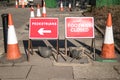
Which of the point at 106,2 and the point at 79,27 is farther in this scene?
the point at 106,2

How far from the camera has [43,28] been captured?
7.85 m

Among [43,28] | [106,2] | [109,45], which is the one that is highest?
[106,2]

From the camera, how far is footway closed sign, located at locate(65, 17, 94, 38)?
7.88 meters

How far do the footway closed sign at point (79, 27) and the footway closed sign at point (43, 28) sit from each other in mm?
343

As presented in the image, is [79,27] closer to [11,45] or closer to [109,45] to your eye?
[109,45]

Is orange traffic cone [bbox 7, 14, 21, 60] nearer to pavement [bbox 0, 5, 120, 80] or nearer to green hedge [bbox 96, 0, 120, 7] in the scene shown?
pavement [bbox 0, 5, 120, 80]

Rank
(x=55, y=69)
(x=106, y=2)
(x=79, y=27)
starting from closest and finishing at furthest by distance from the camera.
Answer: (x=55, y=69) < (x=79, y=27) < (x=106, y=2)

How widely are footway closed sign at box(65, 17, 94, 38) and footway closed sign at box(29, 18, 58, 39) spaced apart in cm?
34

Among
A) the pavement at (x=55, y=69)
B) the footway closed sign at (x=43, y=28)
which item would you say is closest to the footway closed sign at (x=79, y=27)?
the footway closed sign at (x=43, y=28)

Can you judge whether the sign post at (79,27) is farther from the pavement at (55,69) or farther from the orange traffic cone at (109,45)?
the pavement at (55,69)

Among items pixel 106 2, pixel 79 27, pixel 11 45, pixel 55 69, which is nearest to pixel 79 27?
pixel 79 27

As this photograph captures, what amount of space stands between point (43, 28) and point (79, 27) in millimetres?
971

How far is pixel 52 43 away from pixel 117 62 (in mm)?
3213

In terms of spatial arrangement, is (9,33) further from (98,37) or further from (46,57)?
(98,37)
